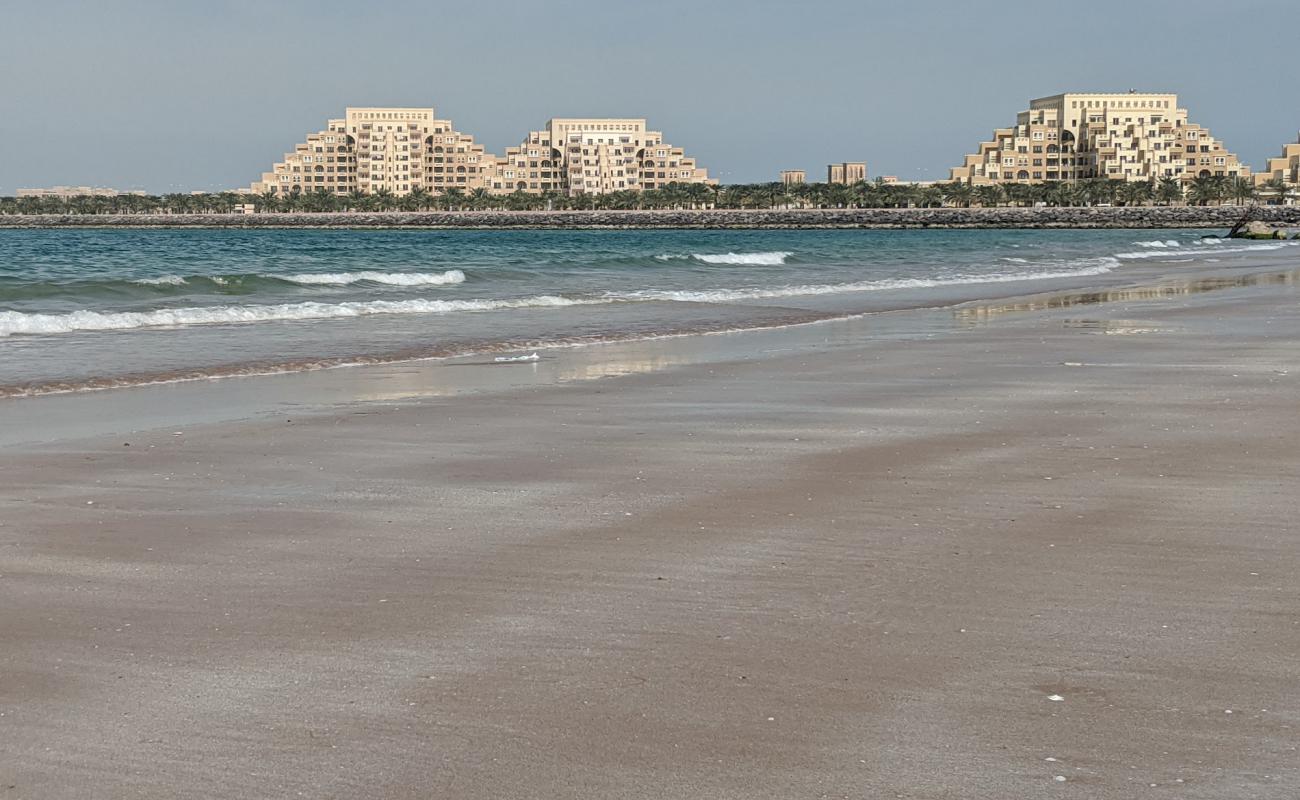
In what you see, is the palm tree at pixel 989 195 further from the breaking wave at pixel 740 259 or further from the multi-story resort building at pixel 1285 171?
the breaking wave at pixel 740 259

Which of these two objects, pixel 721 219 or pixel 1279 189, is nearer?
pixel 721 219

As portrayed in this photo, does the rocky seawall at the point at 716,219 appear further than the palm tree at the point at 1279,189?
No

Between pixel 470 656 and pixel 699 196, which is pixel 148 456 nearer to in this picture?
pixel 470 656

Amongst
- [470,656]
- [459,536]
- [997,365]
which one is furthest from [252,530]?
[997,365]

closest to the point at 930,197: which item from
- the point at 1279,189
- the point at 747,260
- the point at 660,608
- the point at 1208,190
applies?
the point at 1208,190

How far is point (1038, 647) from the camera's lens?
14.8 feet

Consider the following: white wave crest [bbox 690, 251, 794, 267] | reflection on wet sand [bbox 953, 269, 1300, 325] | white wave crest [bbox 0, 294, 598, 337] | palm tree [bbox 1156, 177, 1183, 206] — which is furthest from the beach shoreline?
white wave crest [bbox 0, 294, 598, 337]

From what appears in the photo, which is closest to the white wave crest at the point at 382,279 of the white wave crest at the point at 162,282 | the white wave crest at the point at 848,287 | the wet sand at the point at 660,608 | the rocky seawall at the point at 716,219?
the white wave crest at the point at 162,282

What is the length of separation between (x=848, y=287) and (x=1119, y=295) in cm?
617

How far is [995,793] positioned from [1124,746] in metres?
0.47

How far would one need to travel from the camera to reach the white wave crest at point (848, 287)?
83.0ft

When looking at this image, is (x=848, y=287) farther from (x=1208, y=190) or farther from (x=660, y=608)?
(x=1208, y=190)

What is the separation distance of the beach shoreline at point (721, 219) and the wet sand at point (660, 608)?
12442 cm

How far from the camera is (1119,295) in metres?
24.2
